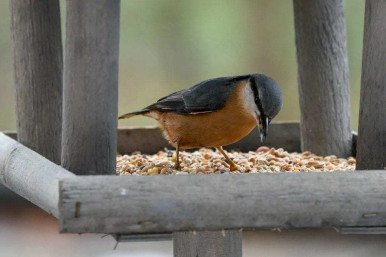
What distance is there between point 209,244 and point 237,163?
65cm

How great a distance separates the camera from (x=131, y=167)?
3551mm

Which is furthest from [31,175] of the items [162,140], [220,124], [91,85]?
[162,140]

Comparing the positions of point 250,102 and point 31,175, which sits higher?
point 250,102

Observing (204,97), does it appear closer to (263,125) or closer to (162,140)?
(263,125)

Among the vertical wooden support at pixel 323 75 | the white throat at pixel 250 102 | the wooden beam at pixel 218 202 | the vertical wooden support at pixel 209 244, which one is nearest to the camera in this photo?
the wooden beam at pixel 218 202

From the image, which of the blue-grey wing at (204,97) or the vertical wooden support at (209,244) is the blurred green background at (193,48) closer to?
the blue-grey wing at (204,97)

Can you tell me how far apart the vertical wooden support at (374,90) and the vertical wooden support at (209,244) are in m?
0.59

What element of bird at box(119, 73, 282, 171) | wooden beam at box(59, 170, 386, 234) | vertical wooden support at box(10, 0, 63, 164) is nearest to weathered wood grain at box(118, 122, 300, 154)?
vertical wooden support at box(10, 0, 63, 164)

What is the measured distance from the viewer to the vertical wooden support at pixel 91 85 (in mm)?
2797

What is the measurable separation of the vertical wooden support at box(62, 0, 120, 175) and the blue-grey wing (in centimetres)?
65

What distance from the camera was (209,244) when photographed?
3.16 meters

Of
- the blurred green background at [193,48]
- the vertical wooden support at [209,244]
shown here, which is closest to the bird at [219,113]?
the vertical wooden support at [209,244]

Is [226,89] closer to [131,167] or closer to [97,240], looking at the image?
[131,167]

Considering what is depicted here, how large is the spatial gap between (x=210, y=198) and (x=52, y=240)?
147 inches
